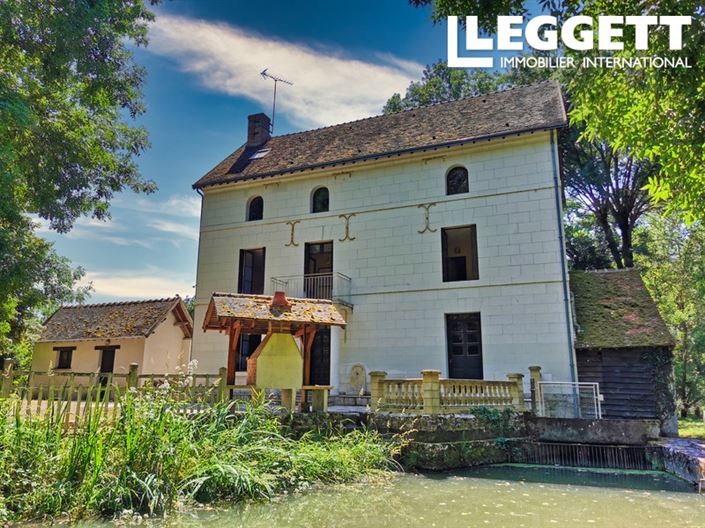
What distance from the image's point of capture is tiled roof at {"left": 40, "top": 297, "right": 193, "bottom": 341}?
2186cm

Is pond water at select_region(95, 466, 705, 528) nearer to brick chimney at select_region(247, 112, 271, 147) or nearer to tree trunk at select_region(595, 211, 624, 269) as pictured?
brick chimney at select_region(247, 112, 271, 147)

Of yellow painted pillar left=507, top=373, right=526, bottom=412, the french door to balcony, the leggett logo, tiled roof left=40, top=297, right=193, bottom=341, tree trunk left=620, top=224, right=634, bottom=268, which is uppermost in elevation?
tree trunk left=620, top=224, right=634, bottom=268

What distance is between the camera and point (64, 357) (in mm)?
22812

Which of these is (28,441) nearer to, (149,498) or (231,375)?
(149,498)

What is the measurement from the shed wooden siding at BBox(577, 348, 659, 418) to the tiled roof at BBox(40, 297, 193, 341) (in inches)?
686

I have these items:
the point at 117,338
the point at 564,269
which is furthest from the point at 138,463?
the point at 117,338

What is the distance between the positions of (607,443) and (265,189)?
13395mm

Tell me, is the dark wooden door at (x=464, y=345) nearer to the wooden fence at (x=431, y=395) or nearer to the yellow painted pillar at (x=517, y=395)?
the yellow painted pillar at (x=517, y=395)

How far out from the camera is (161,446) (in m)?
6.46

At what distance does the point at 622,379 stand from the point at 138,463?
12.1m

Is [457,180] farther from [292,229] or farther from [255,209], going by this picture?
[255,209]

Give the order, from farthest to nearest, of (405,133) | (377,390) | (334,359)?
(405,133) → (334,359) → (377,390)

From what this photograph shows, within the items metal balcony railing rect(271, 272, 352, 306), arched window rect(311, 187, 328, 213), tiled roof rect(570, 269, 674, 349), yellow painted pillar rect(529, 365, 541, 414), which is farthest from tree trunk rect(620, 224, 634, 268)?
arched window rect(311, 187, 328, 213)

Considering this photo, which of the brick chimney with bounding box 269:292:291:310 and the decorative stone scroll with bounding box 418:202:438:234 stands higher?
the decorative stone scroll with bounding box 418:202:438:234
